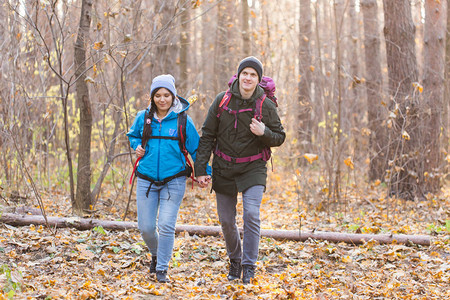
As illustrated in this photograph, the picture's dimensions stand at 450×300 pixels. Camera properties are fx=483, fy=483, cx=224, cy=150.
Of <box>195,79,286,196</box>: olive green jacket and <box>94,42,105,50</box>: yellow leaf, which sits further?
<box>94,42,105,50</box>: yellow leaf

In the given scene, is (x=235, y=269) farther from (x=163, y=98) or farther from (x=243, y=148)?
(x=163, y=98)

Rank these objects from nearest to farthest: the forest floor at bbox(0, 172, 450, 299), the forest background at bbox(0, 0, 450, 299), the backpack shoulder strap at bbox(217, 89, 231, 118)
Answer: the forest floor at bbox(0, 172, 450, 299) < the backpack shoulder strap at bbox(217, 89, 231, 118) < the forest background at bbox(0, 0, 450, 299)

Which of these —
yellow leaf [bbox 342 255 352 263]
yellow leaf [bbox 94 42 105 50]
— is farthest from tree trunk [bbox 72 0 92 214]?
yellow leaf [bbox 342 255 352 263]

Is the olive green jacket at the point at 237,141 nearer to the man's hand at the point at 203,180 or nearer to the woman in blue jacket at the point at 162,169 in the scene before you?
the man's hand at the point at 203,180

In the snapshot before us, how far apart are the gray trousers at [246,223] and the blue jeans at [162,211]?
436 mm

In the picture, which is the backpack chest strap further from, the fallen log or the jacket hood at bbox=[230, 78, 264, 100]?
the fallen log

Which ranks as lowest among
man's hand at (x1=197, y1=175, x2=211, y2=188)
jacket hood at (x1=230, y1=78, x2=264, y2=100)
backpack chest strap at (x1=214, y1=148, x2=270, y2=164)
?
man's hand at (x1=197, y1=175, x2=211, y2=188)

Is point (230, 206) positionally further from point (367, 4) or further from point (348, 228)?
point (367, 4)

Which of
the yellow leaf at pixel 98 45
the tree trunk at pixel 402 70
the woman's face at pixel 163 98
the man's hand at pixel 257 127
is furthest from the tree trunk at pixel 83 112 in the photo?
the tree trunk at pixel 402 70

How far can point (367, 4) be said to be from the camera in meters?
12.4

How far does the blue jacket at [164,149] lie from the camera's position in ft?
14.7

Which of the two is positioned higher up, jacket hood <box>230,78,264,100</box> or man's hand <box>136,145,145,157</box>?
jacket hood <box>230,78,264,100</box>

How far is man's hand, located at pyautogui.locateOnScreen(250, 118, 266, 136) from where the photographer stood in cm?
428

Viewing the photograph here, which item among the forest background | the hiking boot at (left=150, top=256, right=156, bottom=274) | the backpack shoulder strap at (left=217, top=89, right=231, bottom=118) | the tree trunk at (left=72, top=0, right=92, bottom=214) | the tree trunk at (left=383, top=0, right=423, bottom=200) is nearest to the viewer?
the backpack shoulder strap at (left=217, top=89, right=231, bottom=118)
